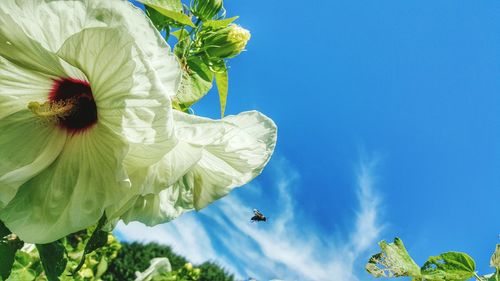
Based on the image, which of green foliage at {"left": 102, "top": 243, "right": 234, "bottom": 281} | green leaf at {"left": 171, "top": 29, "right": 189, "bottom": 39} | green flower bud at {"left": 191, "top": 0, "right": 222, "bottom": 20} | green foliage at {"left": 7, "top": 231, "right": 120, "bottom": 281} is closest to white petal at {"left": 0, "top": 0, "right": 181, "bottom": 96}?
green foliage at {"left": 7, "top": 231, "right": 120, "bottom": 281}

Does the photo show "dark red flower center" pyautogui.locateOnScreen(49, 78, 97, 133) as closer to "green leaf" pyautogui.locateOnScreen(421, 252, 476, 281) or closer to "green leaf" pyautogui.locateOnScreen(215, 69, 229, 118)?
"green leaf" pyautogui.locateOnScreen(215, 69, 229, 118)

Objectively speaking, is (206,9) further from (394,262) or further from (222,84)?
(394,262)

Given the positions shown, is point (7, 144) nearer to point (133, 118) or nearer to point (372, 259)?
point (133, 118)

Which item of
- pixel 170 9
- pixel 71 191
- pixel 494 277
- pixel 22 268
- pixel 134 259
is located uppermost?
pixel 134 259

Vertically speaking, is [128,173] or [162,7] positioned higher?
[162,7]

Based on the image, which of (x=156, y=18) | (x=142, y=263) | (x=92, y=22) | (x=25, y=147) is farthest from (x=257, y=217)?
(x=142, y=263)

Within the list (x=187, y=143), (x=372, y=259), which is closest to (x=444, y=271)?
(x=372, y=259)
